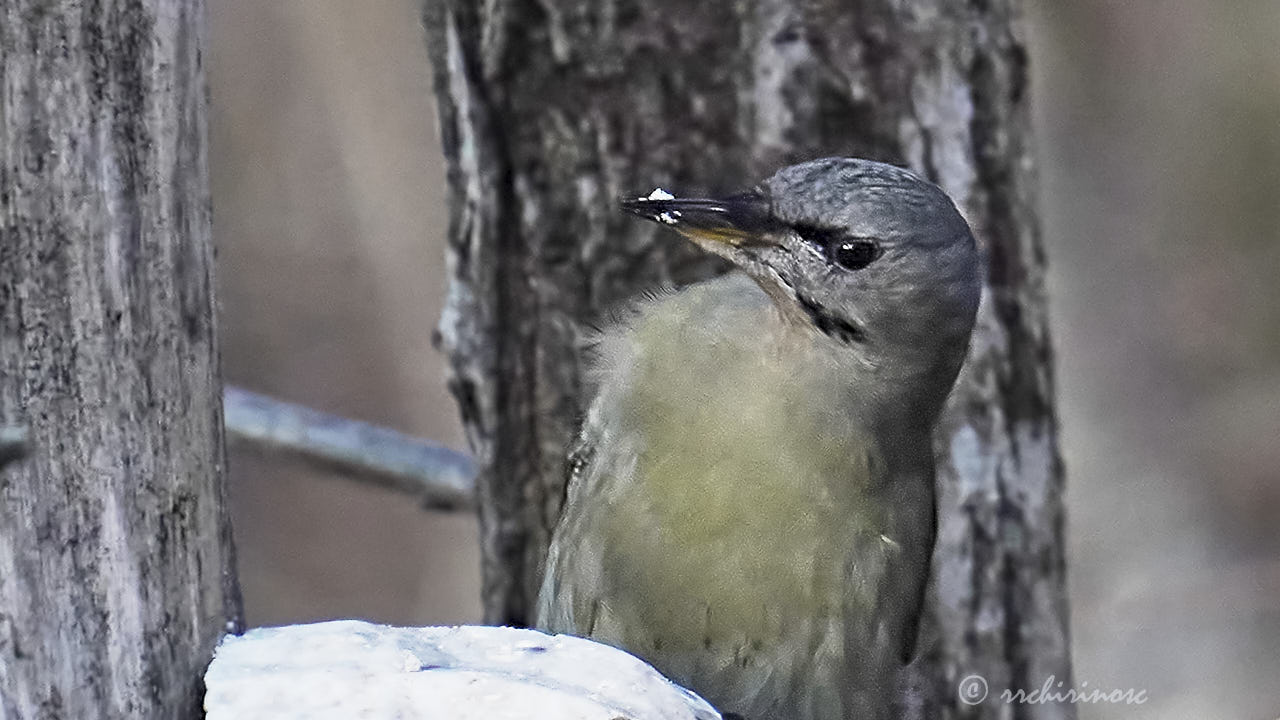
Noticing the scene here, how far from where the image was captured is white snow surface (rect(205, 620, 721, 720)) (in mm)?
1432

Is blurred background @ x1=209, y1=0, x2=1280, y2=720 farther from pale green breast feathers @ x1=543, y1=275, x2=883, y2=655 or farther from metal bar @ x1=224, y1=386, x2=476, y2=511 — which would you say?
pale green breast feathers @ x1=543, y1=275, x2=883, y2=655

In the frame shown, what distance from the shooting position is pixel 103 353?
55.4 inches

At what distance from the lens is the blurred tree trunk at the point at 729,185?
2.57m

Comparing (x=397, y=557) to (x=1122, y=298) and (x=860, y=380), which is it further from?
(x=860, y=380)

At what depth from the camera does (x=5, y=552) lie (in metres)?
1.36

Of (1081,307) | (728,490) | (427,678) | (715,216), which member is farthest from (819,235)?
(1081,307)

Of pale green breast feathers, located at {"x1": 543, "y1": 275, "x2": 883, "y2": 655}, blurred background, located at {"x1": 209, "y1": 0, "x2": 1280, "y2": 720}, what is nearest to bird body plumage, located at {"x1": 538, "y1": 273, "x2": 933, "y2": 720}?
pale green breast feathers, located at {"x1": 543, "y1": 275, "x2": 883, "y2": 655}

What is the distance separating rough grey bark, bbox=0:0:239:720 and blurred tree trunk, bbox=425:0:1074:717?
1.18 metres

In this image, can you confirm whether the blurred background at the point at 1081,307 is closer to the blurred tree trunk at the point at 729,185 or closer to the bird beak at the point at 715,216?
the blurred tree trunk at the point at 729,185

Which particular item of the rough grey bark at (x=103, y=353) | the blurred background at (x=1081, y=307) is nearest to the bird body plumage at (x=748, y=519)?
the rough grey bark at (x=103, y=353)

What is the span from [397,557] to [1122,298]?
2.57 meters

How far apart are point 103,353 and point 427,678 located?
0.37 m

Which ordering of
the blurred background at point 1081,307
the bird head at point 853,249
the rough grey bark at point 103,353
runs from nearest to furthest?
the rough grey bark at point 103,353 < the bird head at point 853,249 < the blurred background at point 1081,307

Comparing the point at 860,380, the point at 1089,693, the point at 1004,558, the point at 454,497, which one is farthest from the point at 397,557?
the point at 860,380
